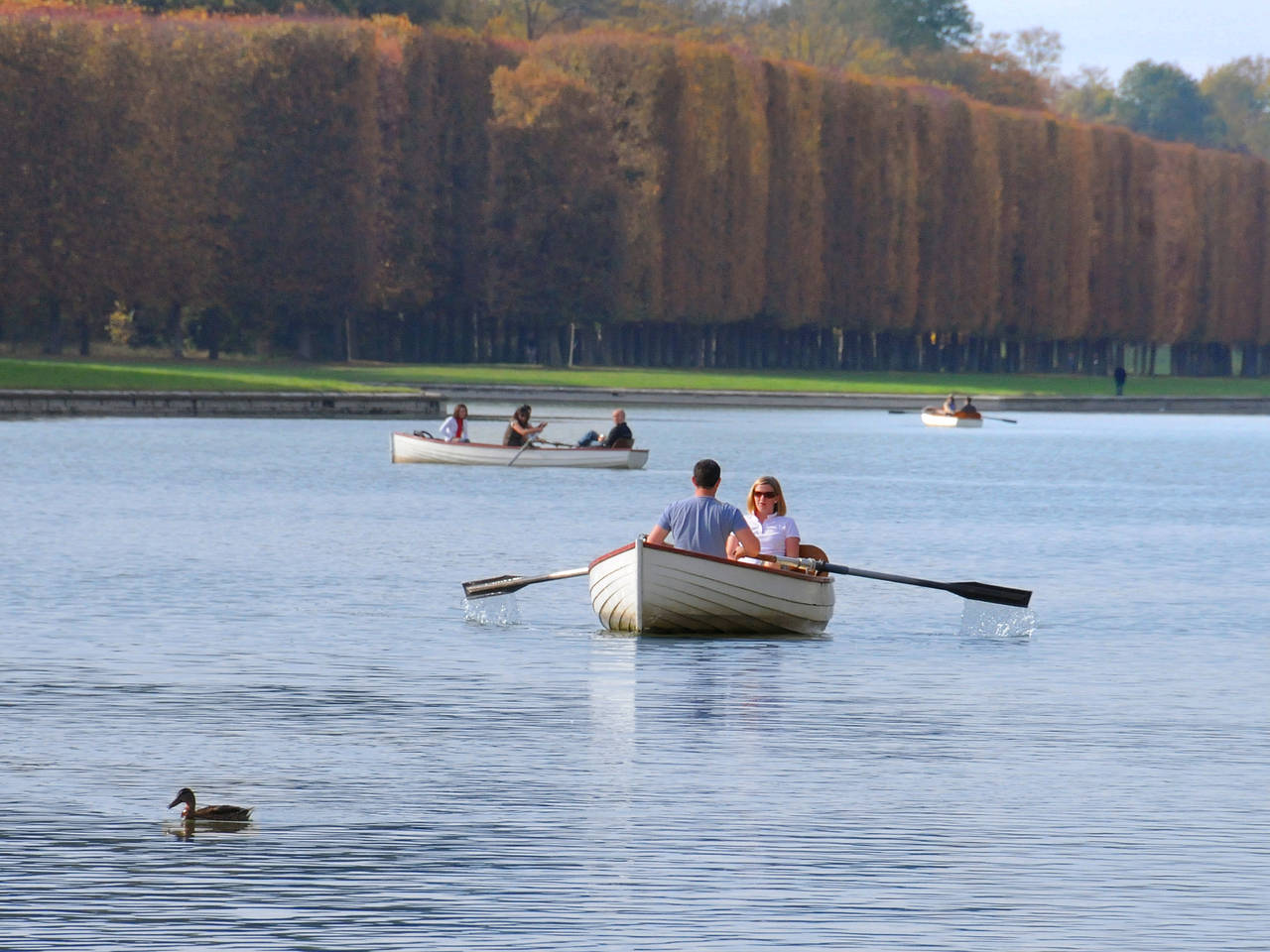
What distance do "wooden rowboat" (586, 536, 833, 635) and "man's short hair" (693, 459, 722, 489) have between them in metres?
0.61

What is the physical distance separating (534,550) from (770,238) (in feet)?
249

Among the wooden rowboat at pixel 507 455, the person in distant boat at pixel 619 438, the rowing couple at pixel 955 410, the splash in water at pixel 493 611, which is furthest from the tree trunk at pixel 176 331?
the splash in water at pixel 493 611

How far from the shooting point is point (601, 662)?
69.7ft

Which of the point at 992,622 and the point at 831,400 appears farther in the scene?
the point at 831,400

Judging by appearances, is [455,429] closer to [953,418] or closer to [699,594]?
[953,418]

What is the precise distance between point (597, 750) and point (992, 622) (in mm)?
9173

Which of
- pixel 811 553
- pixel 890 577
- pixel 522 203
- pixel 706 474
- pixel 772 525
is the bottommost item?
pixel 890 577

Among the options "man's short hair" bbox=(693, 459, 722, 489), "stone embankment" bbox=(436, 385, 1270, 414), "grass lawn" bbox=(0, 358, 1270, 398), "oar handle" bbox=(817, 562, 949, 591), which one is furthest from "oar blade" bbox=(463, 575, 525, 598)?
"stone embankment" bbox=(436, 385, 1270, 414)

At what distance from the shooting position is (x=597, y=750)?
1625cm

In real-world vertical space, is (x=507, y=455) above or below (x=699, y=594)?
below

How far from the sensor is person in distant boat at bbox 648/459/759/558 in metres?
22.3

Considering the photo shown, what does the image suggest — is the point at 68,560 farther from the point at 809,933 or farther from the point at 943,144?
the point at 943,144

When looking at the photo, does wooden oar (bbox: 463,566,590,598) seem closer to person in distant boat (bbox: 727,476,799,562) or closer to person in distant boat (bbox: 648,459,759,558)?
person in distant boat (bbox: 648,459,759,558)

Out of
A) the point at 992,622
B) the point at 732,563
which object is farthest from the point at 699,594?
the point at 992,622
